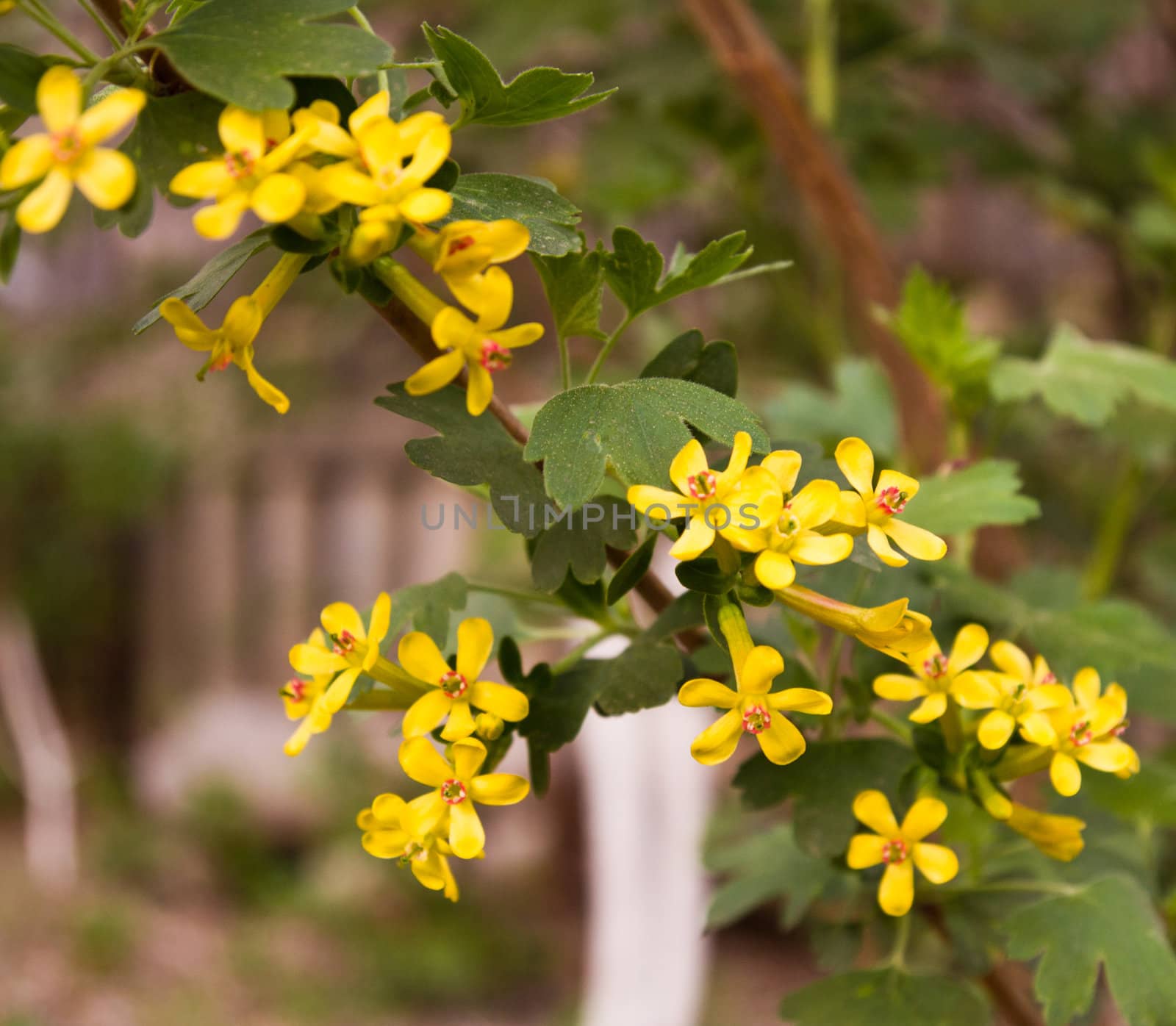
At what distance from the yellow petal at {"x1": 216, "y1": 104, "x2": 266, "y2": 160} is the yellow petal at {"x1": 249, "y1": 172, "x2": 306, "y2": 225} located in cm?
1

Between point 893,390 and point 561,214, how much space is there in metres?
0.42

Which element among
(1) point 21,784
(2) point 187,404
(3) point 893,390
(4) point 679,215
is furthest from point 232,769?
(3) point 893,390

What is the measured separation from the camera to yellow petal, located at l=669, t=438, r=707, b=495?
0.84 feet

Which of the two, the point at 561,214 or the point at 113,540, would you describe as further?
the point at 113,540

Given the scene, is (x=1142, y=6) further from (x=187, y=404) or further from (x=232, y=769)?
(x=232, y=769)

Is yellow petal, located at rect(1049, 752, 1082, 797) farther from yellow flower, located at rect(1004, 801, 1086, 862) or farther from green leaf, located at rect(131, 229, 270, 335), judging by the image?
green leaf, located at rect(131, 229, 270, 335)

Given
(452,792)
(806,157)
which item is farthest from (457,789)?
(806,157)

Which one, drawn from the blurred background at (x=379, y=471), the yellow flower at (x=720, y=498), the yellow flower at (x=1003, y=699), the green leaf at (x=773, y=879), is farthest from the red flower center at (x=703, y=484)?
the blurred background at (x=379, y=471)

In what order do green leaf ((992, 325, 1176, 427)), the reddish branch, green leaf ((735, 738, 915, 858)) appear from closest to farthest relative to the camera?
1. green leaf ((735, 738, 915, 858))
2. green leaf ((992, 325, 1176, 427))
3. the reddish branch

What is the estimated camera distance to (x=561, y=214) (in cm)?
28

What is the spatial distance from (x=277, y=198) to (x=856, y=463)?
155 mm

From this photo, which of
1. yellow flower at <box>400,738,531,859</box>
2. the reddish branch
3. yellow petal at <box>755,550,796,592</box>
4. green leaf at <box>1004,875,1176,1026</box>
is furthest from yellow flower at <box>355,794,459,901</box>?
the reddish branch

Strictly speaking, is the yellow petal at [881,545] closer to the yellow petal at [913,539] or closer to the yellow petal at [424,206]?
the yellow petal at [913,539]

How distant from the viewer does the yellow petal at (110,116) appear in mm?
225
